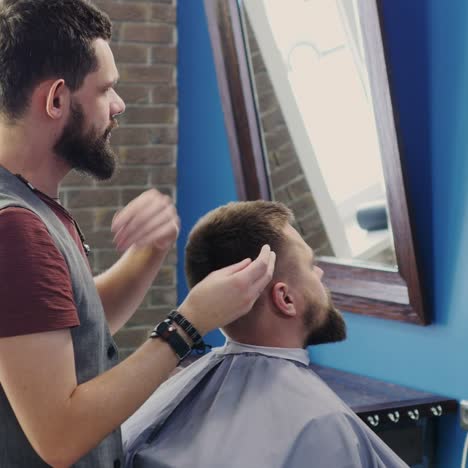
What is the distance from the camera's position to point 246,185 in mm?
2889

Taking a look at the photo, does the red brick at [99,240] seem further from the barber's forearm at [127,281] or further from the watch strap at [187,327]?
the watch strap at [187,327]

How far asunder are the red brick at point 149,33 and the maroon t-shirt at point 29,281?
2153 millimetres

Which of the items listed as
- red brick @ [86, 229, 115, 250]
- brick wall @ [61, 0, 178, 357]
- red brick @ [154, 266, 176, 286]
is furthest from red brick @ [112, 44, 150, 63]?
red brick @ [154, 266, 176, 286]

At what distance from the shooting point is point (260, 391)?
159 cm

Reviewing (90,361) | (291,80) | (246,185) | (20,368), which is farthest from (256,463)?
(246,185)

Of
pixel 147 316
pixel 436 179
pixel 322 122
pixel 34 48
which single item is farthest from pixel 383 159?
pixel 147 316

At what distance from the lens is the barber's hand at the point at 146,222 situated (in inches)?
66.3

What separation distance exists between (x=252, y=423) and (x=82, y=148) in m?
0.58

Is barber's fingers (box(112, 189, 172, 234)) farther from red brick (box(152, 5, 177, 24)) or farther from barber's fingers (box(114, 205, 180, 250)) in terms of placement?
red brick (box(152, 5, 177, 24))

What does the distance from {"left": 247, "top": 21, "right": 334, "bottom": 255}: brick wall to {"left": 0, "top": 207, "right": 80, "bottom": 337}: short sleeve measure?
1.24m

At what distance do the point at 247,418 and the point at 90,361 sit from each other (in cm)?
31

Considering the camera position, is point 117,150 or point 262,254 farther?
point 117,150

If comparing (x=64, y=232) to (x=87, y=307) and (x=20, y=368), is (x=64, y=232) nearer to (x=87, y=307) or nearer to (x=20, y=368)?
(x=87, y=307)

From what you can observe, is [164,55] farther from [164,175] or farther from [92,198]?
[92,198]
